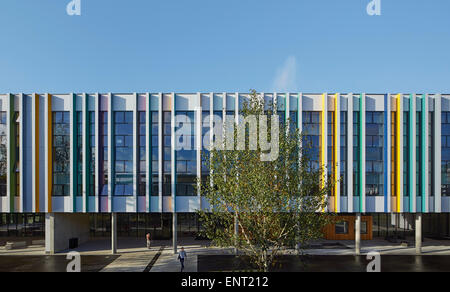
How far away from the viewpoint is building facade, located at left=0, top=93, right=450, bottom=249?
24.5 meters

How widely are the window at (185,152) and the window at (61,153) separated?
9.14m

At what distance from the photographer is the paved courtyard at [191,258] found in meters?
20.6

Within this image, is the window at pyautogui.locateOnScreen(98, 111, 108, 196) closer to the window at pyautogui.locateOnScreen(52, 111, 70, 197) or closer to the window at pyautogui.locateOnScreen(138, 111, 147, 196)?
the window at pyautogui.locateOnScreen(52, 111, 70, 197)

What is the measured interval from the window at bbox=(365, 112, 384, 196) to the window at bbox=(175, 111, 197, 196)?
14.8 metres

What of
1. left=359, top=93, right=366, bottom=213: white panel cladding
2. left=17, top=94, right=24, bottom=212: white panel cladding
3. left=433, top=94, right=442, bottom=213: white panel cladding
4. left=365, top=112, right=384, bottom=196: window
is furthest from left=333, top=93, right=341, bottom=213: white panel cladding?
left=17, top=94, right=24, bottom=212: white panel cladding

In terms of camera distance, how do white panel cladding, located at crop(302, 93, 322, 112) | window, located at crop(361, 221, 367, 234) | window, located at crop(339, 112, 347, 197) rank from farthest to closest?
window, located at crop(361, 221, 367, 234), white panel cladding, located at crop(302, 93, 322, 112), window, located at crop(339, 112, 347, 197)

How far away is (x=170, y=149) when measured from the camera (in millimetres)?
24984

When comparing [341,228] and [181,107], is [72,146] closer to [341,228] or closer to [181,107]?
[181,107]

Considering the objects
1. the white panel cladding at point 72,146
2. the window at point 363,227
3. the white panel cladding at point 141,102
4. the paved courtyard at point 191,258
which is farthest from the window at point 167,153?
the window at point 363,227

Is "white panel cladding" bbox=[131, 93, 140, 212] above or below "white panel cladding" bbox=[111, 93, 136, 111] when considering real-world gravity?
below

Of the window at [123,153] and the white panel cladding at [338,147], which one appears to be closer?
the window at [123,153]

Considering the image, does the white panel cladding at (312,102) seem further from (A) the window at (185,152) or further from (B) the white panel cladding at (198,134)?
(A) the window at (185,152)

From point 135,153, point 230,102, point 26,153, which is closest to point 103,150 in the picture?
point 135,153

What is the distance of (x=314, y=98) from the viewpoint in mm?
25531
